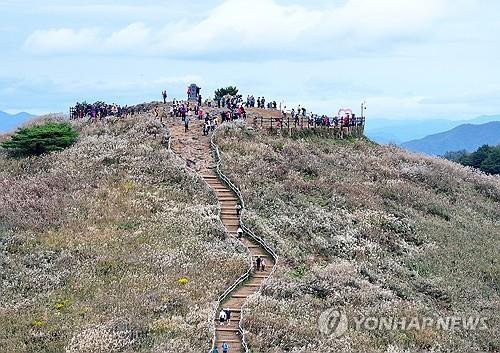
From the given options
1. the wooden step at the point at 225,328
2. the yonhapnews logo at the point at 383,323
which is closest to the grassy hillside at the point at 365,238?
the yonhapnews logo at the point at 383,323

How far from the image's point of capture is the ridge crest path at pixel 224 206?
26422 mm

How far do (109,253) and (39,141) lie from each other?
1790cm

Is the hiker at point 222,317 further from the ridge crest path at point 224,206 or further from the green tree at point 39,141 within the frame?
the green tree at point 39,141

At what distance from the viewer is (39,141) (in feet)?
155

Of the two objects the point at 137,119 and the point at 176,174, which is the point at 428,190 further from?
the point at 137,119

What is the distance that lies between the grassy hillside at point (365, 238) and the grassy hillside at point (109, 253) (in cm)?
292

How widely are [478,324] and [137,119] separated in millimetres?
31581

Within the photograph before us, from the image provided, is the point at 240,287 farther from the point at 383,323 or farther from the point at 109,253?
the point at 109,253

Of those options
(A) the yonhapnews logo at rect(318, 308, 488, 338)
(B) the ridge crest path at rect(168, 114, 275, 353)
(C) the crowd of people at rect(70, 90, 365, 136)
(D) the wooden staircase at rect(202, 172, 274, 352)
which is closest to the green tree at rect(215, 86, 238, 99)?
(C) the crowd of people at rect(70, 90, 365, 136)

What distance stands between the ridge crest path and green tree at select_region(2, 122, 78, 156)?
783 cm

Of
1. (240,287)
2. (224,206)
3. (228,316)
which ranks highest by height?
(224,206)

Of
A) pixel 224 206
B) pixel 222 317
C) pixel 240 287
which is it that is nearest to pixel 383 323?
pixel 240 287

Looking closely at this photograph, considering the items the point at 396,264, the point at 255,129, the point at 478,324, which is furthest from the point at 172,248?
the point at 255,129

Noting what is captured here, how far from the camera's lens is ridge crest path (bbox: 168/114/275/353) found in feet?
86.7
